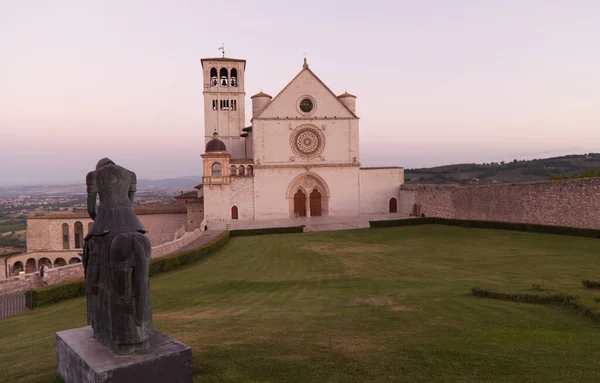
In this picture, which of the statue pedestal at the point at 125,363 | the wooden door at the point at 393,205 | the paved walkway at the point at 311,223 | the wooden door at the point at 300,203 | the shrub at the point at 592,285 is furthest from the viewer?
the wooden door at the point at 393,205

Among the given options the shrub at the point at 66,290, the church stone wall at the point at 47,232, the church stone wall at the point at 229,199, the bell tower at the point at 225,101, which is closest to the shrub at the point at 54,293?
the shrub at the point at 66,290

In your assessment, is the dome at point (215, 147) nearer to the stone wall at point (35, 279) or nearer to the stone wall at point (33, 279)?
the stone wall at point (35, 279)

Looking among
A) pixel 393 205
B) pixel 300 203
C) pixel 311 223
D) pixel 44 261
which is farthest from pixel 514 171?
pixel 44 261

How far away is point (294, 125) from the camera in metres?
43.6

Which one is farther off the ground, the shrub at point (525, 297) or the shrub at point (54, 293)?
the shrub at point (525, 297)

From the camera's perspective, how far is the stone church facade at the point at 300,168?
138ft

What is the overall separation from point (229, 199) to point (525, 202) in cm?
2685

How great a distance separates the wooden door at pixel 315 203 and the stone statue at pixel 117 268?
39.6 m

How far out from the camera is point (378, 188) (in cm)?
4553

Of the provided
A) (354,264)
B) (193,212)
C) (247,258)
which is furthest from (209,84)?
(354,264)

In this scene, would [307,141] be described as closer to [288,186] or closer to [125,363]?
[288,186]

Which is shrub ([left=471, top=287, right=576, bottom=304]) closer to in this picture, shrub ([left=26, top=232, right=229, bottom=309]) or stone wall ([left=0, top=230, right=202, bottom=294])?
shrub ([left=26, top=232, right=229, bottom=309])

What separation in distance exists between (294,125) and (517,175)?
80831mm

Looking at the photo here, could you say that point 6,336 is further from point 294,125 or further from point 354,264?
point 294,125
